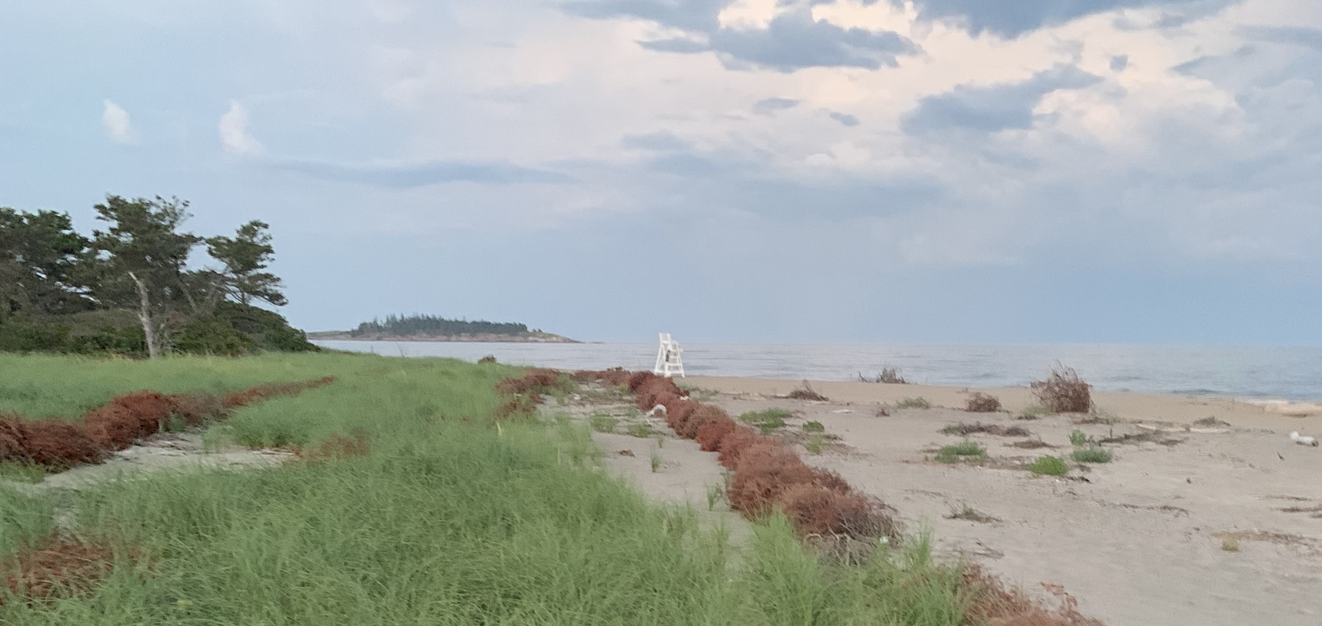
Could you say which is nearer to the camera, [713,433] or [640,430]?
[713,433]

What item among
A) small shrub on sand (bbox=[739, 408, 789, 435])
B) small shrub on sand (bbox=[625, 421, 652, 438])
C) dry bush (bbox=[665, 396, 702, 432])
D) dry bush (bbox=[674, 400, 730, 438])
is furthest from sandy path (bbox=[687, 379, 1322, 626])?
small shrub on sand (bbox=[625, 421, 652, 438])

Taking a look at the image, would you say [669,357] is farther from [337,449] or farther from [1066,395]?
[337,449]

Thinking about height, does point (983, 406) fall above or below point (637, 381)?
below

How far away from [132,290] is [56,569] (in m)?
32.4

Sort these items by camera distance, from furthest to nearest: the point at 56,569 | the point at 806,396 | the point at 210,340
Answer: the point at 210,340, the point at 806,396, the point at 56,569

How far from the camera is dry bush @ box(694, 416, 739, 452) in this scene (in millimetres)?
9906

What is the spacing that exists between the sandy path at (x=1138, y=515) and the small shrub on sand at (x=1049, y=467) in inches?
5.5

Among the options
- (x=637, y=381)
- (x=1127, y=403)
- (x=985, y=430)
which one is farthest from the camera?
(x=637, y=381)

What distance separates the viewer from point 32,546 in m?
3.80

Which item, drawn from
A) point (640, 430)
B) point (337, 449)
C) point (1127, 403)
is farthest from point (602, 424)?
point (1127, 403)

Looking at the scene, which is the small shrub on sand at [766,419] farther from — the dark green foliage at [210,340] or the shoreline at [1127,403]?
the dark green foliage at [210,340]

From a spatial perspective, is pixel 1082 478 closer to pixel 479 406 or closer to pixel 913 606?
pixel 913 606

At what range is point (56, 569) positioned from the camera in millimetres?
3461

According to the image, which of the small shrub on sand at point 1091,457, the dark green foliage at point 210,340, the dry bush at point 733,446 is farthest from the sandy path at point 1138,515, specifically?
the dark green foliage at point 210,340
